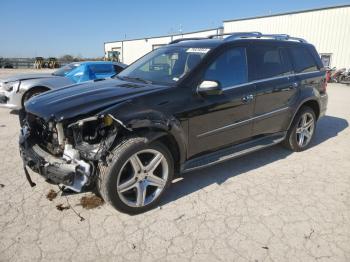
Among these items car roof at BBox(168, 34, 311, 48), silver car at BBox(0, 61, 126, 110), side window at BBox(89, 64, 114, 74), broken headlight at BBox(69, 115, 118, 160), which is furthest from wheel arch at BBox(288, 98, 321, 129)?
side window at BBox(89, 64, 114, 74)

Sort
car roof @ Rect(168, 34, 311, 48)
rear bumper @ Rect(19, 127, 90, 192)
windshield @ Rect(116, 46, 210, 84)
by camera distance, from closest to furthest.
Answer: rear bumper @ Rect(19, 127, 90, 192)
windshield @ Rect(116, 46, 210, 84)
car roof @ Rect(168, 34, 311, 48)

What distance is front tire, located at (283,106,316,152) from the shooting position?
5133mm

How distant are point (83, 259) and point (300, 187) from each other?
285cm

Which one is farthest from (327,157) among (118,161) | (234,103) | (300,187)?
(118,161)

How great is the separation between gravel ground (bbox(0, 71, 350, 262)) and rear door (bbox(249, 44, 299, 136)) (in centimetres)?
74

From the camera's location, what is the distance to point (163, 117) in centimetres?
323

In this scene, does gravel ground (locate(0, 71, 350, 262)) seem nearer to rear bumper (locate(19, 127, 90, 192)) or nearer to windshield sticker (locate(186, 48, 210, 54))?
rear bumper (locate(19, 127, 90, 192))

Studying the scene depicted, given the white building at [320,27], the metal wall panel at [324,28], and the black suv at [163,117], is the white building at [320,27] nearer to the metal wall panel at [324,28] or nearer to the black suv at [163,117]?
the metal wall panel at [324,28]

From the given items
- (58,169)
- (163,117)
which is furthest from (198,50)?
(58,169)

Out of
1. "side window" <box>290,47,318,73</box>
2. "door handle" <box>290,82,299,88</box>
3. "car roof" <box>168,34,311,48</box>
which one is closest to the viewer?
"car roof" <box>168,34,311,48</box>

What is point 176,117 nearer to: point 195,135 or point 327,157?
point 195,135

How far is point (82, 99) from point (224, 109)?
1.74 metres

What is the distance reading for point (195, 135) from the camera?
11.8 feet

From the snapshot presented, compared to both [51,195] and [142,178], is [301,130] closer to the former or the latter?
[142,178]
